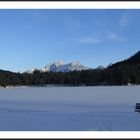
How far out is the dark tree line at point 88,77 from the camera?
14788cm

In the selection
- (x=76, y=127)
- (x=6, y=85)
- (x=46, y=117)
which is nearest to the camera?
(x=76, y=127)

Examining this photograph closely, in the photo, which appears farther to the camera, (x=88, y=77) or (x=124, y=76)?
(x=88, y=77)

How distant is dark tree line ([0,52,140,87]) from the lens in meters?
148

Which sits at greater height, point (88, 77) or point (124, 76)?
point (88, 77)

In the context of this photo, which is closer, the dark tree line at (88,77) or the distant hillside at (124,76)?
the distant hillside at (124,76)

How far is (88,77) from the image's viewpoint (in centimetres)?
17112

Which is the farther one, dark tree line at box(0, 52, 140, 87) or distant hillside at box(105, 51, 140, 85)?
dark tree line at box(0, 52, 140, 87)
